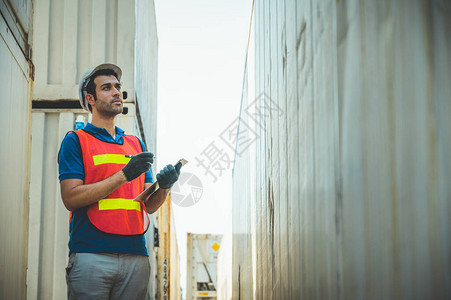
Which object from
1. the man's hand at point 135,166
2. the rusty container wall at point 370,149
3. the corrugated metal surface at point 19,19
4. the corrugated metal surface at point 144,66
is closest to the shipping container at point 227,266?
the corrugated metal surface at point 144,66

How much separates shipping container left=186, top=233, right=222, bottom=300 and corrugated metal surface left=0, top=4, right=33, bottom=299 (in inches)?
677

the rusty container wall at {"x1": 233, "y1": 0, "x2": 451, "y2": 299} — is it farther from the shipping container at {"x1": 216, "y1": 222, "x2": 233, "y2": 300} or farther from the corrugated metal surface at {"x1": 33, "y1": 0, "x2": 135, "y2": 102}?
the shipping container at {"x1": 216, "y1": 222, "x2": 233, "y2": 300}

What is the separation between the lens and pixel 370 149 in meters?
1.78

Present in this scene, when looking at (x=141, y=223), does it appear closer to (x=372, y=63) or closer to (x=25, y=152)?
(x=25, y=152)

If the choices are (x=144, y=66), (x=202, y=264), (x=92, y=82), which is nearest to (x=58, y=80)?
(x=92, y=82)

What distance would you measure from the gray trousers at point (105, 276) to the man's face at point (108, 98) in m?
0.94

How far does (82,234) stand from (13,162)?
1046mm

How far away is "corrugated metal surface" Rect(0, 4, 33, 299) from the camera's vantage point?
2.09 meters

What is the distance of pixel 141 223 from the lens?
340 centimetres

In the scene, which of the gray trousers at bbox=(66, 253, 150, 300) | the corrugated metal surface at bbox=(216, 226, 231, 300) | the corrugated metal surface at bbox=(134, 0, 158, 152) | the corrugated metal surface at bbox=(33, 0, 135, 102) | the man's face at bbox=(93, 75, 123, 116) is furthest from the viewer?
the corrugated metal surface at bbox=(216, 226, 231, 300)

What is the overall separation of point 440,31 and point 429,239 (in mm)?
552

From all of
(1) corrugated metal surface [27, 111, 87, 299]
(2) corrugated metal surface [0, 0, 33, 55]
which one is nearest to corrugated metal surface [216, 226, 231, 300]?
(1) corrugated metal surface [27, 111, 87, 299]

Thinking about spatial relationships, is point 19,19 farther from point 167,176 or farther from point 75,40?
point 75,40

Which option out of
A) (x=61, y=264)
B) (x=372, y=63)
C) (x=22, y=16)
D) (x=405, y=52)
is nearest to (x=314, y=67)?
(x=372, y=63)
